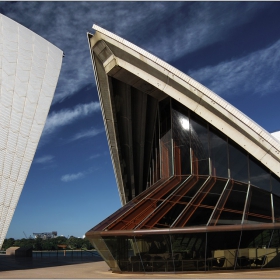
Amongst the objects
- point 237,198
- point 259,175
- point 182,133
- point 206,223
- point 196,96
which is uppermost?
point 196,96

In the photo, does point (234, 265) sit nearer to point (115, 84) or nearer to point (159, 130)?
point (159, 130)

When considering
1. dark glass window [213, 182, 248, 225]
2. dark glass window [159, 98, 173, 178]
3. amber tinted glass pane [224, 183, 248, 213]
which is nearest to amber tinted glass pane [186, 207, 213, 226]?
dark glass window [213, 182, 248, 225]

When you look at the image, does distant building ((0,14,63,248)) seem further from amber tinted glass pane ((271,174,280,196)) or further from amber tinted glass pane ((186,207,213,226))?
amber tinted glass pane ((271,174,280,196))

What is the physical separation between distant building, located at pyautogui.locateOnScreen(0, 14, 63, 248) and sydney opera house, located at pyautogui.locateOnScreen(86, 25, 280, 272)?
10.7 feet

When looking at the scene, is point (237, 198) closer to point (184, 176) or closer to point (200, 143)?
point (184, 176)

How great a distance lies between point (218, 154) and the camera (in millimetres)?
20703

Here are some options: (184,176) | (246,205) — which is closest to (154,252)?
(246,205)

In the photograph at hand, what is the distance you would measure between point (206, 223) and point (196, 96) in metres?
7.18

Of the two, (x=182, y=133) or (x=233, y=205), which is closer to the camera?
(x=233, y=205)

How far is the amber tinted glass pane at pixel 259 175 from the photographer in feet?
61.0

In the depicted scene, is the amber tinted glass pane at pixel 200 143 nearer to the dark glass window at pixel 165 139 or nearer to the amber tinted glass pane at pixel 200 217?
the dark glass window at pixel 165 139

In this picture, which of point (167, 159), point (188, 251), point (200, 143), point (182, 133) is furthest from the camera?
point (167, 159)

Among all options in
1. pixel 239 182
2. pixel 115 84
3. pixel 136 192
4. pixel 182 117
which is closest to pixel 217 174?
pixel 239 182

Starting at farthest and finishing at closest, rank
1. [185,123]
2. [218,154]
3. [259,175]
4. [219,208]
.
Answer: [185,123], [218,154], [259,175], [219,208]
